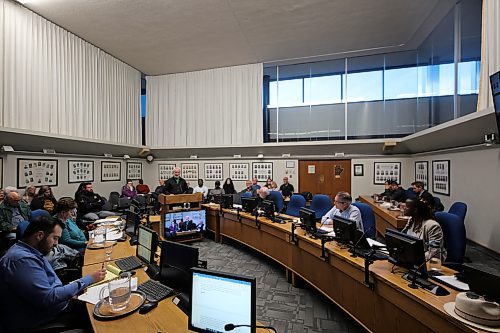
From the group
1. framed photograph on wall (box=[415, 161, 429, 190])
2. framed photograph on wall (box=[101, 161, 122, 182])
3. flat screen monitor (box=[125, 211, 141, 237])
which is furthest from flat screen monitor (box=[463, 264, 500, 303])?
framed photograph on wall (box=[101, 161, 122, 182])

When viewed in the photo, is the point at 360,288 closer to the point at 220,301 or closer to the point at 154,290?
the point at 220,301

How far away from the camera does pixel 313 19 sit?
5.71 metres

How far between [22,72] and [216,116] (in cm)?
486

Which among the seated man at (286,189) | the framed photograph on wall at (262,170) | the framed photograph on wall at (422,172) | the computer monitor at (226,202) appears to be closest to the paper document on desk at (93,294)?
the computer monitor at (226,202)

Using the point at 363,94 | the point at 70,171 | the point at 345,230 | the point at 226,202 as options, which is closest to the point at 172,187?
the point at 226,202

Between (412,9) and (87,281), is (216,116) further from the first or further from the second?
(87,281)

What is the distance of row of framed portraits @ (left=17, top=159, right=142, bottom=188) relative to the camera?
5.75 meters

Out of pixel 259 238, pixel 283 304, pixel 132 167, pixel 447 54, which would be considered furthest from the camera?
pixel 132 167

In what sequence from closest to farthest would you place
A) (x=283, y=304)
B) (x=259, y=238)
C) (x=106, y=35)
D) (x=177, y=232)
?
(x=283, y=304) < (x=259, y=238) < (x=177, y=232) < (x=106, y=35)

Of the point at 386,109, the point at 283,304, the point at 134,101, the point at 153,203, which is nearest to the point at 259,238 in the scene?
the point at 283,304

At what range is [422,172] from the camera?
6844 millimetres

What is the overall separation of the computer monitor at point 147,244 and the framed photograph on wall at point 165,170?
23.5 ft

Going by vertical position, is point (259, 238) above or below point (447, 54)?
below

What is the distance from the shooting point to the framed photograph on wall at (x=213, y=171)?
9.02 m
